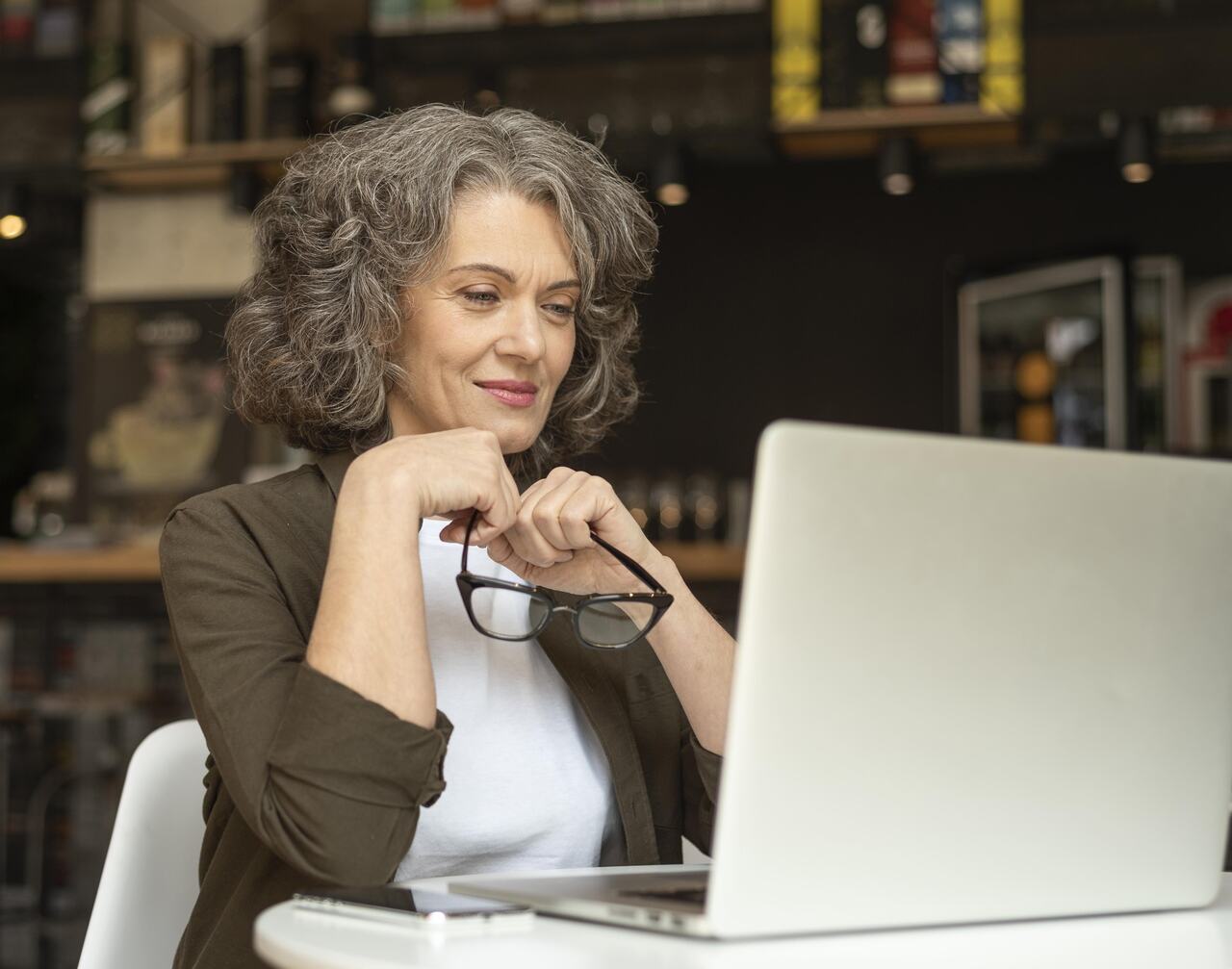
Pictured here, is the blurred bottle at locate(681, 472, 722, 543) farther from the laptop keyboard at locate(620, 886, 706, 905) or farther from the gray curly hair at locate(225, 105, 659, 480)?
the laptop keyboard at locate(620, 886, 706, 905)

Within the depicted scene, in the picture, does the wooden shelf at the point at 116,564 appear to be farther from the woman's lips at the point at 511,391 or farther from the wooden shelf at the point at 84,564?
the woman's lips at the point at 511,391

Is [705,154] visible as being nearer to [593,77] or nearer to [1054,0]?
[593,77]

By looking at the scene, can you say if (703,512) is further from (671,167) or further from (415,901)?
Answer: (415,901)

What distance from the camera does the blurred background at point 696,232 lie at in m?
4.48

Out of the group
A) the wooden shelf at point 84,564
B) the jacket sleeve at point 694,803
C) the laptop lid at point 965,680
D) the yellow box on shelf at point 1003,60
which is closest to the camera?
the laptop lid at point 965,680

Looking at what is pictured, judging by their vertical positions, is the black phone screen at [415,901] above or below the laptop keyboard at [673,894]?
below

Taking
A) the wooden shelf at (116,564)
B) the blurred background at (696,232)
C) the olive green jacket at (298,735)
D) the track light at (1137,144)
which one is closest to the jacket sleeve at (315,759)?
the olive green jacket at (298,735)

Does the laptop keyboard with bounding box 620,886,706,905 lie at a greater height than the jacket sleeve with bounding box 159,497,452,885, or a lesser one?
lesser

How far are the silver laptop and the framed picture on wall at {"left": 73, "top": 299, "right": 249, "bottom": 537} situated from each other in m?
4.58

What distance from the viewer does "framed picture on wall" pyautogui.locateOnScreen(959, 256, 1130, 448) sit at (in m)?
4.91

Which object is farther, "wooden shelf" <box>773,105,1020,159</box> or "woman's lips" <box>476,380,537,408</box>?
"wooden shelf" <box>773,105,1020,159</box>

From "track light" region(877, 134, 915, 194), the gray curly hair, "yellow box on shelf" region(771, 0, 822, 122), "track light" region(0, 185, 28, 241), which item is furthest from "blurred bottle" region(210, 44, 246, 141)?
the gray curly hair

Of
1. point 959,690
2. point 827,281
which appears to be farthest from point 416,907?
point 827,281

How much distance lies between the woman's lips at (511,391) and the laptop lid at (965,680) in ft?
2.33
